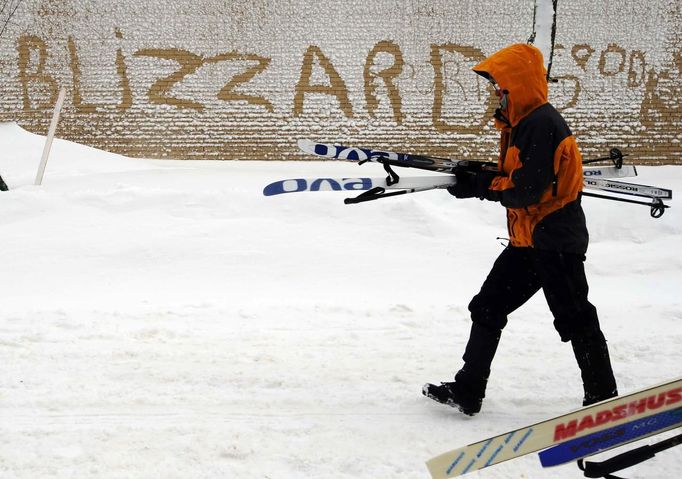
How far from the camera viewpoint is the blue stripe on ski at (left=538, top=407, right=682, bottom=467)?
204cm

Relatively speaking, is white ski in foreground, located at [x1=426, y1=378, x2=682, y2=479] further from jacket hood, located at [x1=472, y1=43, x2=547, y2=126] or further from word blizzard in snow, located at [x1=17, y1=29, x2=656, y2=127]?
word blizzard in snow, located at [x1=17, y1=29, x2=656, y2=127]

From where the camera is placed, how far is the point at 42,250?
6.09 m

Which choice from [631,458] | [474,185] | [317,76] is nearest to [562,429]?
[631,458]

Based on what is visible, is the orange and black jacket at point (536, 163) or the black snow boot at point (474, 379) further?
the black snow boot at point (474, 379)

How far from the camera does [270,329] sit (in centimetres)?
452

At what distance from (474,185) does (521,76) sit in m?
0.54

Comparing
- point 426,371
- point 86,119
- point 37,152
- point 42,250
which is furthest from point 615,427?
point 86,119

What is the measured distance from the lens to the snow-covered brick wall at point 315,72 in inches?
456

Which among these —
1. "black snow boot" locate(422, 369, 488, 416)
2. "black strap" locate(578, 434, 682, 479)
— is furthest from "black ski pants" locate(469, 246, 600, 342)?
"black strap" locate(578, 434, 682, 479)

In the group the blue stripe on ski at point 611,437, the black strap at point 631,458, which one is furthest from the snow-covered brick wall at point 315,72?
the blue stripe on ski at point 611,437

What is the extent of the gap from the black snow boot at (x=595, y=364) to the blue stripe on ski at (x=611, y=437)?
898mm

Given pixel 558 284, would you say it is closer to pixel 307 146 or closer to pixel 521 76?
pixel 521 76

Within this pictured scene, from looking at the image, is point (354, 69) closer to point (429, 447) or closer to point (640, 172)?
point (640, 172)

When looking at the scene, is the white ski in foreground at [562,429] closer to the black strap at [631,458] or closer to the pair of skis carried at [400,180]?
the black strap at [631,458]
